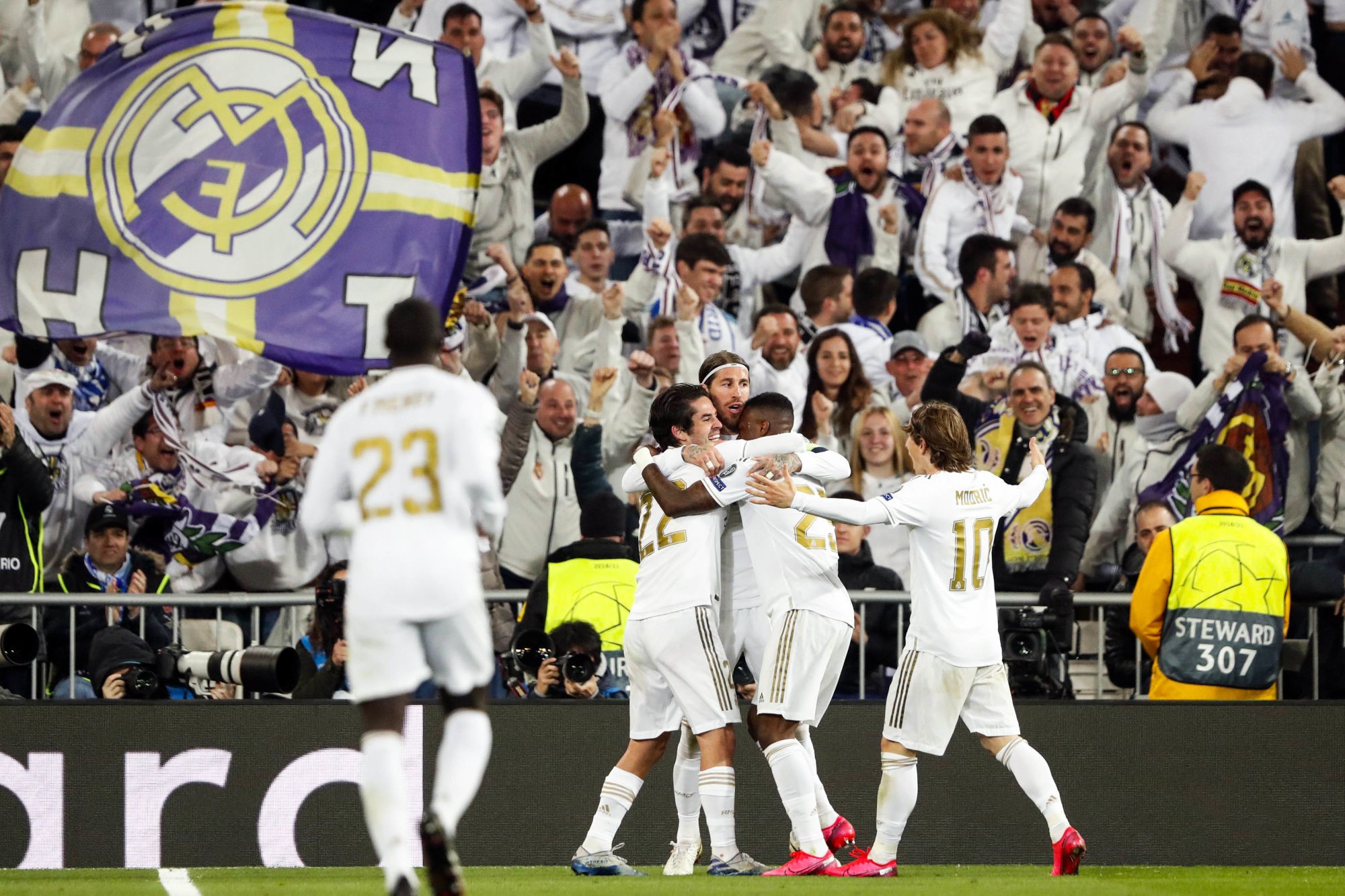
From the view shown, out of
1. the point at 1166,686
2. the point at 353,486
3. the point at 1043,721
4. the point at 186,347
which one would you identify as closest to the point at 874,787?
the point at 1043,721

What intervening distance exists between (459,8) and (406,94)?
1.78 m

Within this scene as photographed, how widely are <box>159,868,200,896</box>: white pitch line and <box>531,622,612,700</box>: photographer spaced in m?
1.91

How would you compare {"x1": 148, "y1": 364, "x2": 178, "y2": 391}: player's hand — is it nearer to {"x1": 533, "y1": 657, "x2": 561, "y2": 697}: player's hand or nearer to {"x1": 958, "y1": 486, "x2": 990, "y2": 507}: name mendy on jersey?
{"x1": 533, "y1": 657, "x2": 561, "y2": 697}: player's hand

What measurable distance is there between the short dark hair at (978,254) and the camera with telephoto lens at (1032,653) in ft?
10.8

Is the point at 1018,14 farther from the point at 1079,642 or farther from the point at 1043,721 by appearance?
the point at 1043,721

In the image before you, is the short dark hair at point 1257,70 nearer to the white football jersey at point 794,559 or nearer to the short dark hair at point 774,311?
the short dark hair at point 774,311

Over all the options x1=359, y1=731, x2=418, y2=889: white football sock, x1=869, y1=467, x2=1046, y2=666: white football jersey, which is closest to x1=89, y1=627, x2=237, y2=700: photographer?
x1=869, y1=467, x2=1046, y2=666: white football jersey

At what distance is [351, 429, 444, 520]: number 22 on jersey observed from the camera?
4.55 m

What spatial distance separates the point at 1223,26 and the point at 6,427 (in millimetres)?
9127

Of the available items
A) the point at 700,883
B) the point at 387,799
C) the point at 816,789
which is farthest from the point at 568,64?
the point at 387,799

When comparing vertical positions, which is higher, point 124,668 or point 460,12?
point 460,12

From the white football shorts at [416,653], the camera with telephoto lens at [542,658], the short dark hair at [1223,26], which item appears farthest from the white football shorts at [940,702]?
the short dark hair at [1223,26]

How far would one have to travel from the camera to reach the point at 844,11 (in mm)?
12328

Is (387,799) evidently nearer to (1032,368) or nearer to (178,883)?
(178,883)
